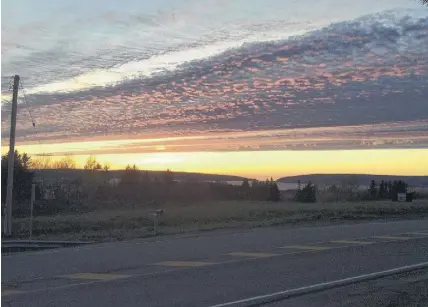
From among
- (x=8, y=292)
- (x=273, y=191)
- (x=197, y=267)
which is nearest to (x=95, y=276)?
(x=8, y=292)

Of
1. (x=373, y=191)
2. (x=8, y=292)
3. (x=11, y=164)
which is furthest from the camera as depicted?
(x=373, y=191)

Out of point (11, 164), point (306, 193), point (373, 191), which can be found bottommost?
point (306, 193)

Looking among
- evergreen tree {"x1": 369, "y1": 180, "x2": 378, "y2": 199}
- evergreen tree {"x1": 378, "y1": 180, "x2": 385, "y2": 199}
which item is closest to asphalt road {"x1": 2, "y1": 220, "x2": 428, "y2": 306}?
evergreen tree {"x1": 378, "y1": 180, "x2": 385, "y2": 199}

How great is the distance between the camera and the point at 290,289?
28.9 ft

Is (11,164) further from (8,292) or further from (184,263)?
(8,292)

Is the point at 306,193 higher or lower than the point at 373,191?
lower

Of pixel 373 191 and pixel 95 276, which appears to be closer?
pixel 95 276

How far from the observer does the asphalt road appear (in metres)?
8.38

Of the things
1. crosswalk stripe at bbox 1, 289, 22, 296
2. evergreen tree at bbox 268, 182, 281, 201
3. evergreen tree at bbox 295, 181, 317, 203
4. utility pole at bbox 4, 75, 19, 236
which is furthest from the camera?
evergreen tree at bbox 268, 182, 281, 201

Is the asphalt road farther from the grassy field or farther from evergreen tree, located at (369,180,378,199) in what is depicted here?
evergreen tree, located at (369,180,378,199)

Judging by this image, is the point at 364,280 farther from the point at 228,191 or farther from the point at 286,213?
the point at 228,191

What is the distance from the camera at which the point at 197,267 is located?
11.0 meters

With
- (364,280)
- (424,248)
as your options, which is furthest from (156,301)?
(424,248)

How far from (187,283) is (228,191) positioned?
63098mm
